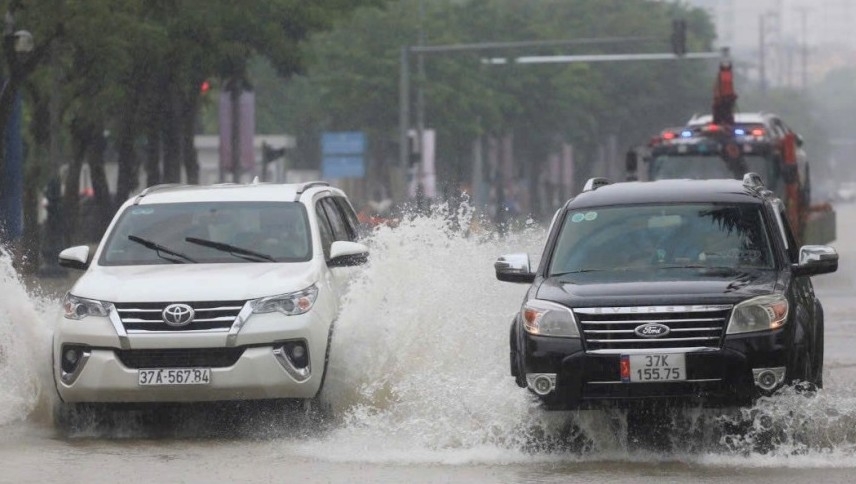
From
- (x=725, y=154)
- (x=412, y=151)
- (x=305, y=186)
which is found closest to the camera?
(x=305, y=186)

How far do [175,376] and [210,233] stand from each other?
171 cm

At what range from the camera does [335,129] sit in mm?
67375

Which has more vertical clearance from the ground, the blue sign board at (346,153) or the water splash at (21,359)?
the water splash at (21,359)

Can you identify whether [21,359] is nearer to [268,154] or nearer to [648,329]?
[648,329]

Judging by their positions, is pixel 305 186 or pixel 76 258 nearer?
pixel 76 258

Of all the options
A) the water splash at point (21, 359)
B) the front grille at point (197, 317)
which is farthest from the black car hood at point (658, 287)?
the water splash at point (21, 359)

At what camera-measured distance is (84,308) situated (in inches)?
474

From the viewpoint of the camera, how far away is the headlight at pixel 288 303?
39.0 feet

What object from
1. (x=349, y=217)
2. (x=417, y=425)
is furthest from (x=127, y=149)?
(x=417, y=425)

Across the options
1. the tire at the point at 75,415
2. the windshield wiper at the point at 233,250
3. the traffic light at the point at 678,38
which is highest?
the traffic light at the point at 678,38

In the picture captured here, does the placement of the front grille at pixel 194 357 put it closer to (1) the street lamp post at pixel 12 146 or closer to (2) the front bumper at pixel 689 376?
(2) the front bumper at pixel 689 376

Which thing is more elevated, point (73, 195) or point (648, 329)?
point (648, 329)

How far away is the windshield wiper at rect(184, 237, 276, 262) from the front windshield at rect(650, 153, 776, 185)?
1752 centimetres

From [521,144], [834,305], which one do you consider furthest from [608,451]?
[521,144]
